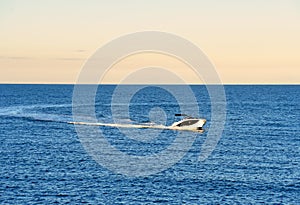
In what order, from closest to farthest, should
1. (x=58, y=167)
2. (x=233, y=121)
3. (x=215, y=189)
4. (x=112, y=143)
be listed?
(x=215, y=189), (x=58, y=167), (x=112, y=143), (x=233, y=121)

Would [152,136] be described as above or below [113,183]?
above

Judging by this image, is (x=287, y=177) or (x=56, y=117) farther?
(x=56, y=117)

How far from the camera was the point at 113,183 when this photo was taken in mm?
81938

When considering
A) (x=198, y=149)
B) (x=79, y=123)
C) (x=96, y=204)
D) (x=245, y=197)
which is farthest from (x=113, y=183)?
(x=79, y=123)

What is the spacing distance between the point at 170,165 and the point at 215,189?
17700 mm

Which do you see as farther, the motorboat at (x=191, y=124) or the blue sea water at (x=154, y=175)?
the motorboat at (x=191, y=124)

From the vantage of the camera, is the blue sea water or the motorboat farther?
the motorboat

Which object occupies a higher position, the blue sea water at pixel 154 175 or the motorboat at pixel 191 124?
the motorboat at pixel 191 124

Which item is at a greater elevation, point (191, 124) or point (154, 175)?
point (191, 124)

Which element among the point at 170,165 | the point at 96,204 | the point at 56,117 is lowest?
Result: the point at 96,204

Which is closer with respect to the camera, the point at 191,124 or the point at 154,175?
the point at 154,175

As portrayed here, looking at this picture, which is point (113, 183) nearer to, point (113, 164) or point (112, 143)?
point (113, 164)

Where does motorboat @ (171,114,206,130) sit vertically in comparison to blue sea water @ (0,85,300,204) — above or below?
above

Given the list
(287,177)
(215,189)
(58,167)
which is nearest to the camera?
(215,189)
